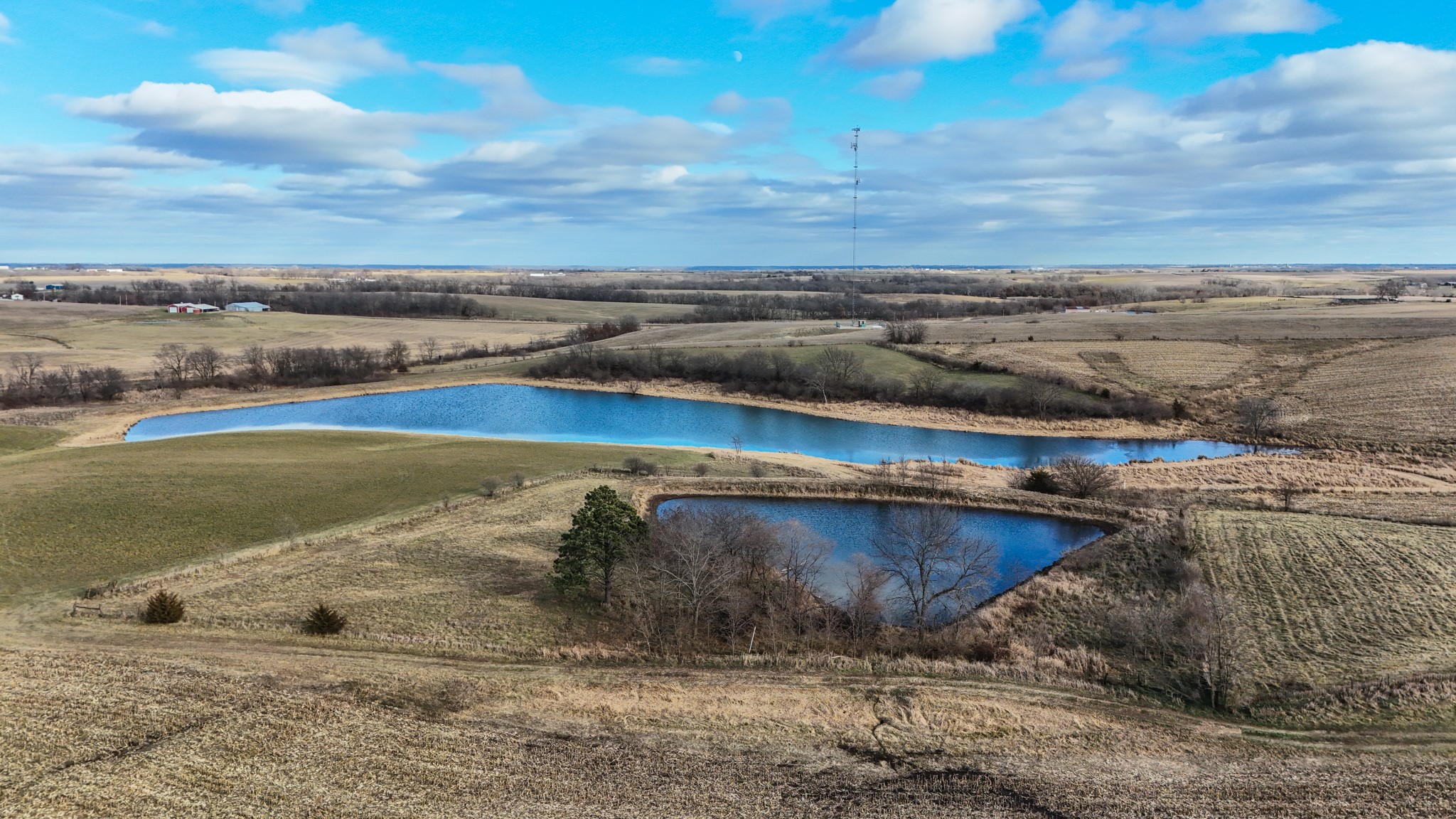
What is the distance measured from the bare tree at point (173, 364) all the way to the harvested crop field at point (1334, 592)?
79.2 meters

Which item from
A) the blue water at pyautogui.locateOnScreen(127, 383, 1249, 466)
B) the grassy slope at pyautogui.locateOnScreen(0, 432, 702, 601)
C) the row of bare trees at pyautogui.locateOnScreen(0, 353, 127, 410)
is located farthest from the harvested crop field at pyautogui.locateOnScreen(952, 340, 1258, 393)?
the row of bare trees at pyautogui.locateOnScreen(0, 353, 127, 410)

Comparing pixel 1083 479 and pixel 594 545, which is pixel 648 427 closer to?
pixel 1083 479

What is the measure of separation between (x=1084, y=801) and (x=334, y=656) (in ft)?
56.4

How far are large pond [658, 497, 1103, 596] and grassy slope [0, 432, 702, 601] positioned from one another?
9.11 meters

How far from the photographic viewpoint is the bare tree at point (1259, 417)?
5144 centimetres

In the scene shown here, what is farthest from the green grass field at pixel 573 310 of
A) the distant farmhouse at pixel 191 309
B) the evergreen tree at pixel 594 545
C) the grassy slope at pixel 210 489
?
the evergreen tree at pixel 594 545

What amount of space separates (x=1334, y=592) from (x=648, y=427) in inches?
1737

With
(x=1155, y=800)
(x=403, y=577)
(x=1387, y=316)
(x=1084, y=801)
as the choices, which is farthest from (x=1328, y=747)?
(x=1387, y=316)

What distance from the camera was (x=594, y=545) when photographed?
23609 millimetres

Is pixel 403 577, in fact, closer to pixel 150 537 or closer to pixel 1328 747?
pixel 150 537

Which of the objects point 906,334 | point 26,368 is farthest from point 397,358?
point 906,334

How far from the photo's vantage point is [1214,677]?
1839 centimetres

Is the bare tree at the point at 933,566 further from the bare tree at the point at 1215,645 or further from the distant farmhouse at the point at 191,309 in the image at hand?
the distant farmhouse at the point at 191,309

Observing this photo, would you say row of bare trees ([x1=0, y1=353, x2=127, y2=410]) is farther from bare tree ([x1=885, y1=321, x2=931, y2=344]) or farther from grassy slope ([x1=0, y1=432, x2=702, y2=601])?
bare tree ([x1=885, y1=321, x2=931, y2=344])
